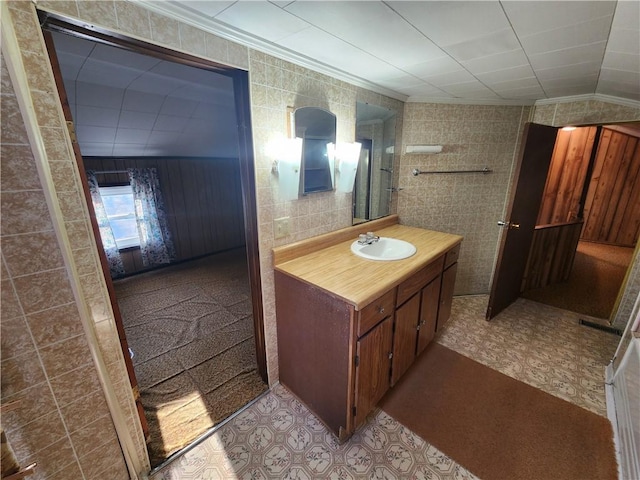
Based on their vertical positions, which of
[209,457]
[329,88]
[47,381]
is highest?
[329,88]

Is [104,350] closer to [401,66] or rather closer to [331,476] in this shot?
[331,476]

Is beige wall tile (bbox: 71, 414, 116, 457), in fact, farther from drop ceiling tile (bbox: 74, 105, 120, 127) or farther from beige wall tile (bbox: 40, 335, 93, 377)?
drop ceiling tile (bbox: 74, 105, 120, 127)

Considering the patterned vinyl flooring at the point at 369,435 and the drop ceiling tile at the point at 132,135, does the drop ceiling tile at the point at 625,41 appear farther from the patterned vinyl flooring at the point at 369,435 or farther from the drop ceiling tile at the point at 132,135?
the drop ceiling tile at the point at 132,135

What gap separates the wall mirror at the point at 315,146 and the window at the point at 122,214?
3095mm

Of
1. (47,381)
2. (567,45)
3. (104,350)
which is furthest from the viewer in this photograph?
(567,45)

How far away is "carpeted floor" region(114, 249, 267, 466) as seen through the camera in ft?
5.26

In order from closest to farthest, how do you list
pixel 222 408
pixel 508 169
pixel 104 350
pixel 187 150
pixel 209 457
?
pixel 104 350 → pixel 209 457 → pixel 222 408 → pixel 508 169 → pixel 187 150

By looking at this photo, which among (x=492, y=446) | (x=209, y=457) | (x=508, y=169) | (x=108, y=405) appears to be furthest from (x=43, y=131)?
(x=508, y=169)

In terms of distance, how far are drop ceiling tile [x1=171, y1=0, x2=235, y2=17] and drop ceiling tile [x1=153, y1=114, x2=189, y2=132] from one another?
1928mm

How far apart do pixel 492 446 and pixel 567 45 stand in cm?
206

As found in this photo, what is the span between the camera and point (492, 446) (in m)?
1.44

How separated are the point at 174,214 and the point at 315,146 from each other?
312 cm

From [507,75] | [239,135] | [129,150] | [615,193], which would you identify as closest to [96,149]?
[129,150]

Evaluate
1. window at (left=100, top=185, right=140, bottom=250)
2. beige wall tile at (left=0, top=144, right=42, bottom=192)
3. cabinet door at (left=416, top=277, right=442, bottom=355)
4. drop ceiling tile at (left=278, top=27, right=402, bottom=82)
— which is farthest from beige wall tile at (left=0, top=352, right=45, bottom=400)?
window at (left=100, top=185, right=140, bottom=250)
